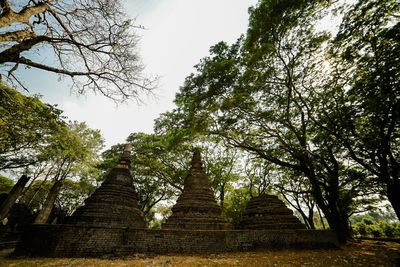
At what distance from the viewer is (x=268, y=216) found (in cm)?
1180

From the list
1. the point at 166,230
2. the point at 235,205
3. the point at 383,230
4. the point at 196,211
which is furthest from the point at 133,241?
the point at 383,230

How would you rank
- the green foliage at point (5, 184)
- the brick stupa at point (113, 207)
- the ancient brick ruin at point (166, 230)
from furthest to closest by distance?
the green foliage at point (5, 184) < the brick stupa at point (113, 207) < the ancient brick ruin at point (166, 230)

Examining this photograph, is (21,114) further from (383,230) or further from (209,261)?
(383,230)

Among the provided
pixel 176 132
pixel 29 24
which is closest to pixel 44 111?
pixel 29 24

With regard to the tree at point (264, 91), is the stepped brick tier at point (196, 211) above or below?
below

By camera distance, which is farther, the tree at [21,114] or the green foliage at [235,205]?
the green foliage at [235,205]

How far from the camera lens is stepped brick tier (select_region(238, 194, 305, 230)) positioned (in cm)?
1138

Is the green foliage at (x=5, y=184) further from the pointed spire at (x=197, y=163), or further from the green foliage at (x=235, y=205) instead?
the green foliage at (x=235, y=205)

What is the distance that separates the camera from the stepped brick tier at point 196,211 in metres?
10.8

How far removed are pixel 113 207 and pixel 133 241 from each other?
2554 mm

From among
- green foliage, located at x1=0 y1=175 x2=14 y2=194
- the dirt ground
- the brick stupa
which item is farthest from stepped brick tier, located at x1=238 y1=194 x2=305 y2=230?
green foliage, located at x1=0 y1=175 x2=14 y2=194

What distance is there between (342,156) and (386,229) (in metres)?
→ 18.2

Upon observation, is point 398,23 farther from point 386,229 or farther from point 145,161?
point 386,229

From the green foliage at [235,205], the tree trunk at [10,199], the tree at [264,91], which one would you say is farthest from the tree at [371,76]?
the tree trunk at [10,199]
